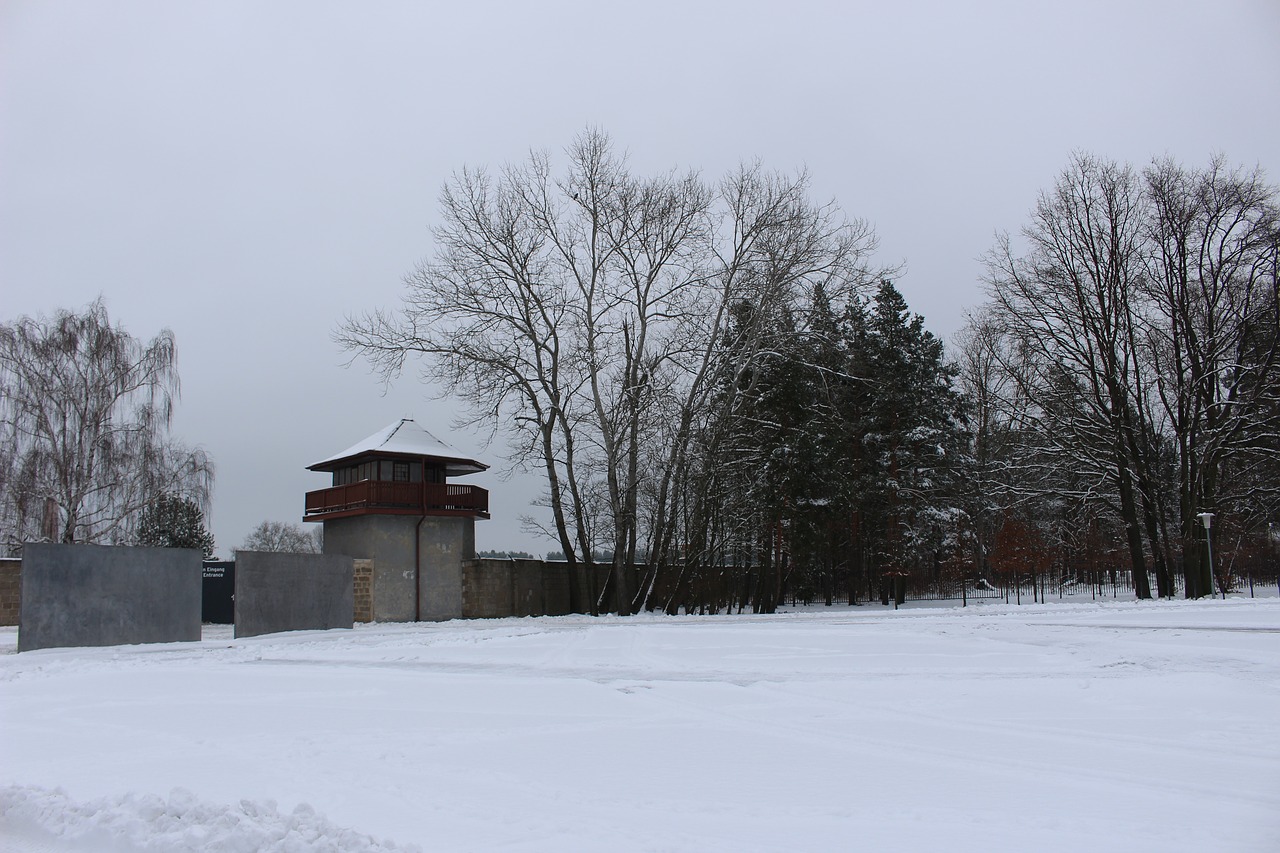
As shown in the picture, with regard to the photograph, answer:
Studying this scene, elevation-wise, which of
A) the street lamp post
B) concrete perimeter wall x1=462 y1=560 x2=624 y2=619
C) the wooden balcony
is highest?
the wooden balcony

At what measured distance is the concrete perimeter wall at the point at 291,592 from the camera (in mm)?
21938

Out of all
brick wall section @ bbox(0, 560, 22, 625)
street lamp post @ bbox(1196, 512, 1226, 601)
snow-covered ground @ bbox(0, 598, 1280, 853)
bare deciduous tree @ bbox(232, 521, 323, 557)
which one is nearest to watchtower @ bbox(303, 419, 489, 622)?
brick wall section @ bbox(0, 560, 22, 625)

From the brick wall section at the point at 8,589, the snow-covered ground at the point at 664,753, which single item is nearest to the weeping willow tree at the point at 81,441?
the brick wall section at the point at 8,589

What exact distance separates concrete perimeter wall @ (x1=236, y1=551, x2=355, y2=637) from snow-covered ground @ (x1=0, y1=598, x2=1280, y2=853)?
7915 millimetres

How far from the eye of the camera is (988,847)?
4871 millimetres

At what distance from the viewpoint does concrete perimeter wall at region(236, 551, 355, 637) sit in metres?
21.9

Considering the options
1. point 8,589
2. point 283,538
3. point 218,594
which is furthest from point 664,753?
point 283,538

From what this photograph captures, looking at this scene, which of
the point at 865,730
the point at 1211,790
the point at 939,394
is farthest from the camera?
the point at 939,394

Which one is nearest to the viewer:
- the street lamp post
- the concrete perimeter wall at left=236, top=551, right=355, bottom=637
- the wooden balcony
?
the concrete perimeter wall at left=236, top=551, right=355, bottom=637

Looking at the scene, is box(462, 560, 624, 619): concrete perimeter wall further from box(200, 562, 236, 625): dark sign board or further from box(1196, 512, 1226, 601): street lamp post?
box(1196, 512, 1226, 601): street lamp post

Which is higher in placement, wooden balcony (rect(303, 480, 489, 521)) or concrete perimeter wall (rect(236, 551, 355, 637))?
wooden balcony (rect(303, 480, 489, 521))

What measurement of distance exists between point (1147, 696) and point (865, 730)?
3.45m

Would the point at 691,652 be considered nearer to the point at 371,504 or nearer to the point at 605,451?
the point at 605,451

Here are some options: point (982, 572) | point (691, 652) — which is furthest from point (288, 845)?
point (982, 572)
